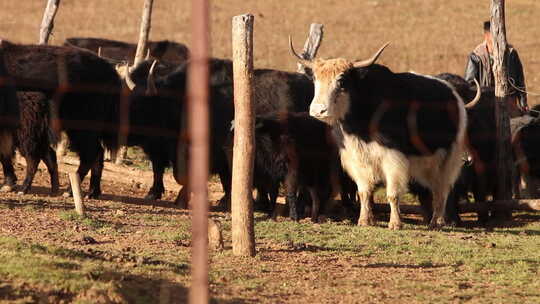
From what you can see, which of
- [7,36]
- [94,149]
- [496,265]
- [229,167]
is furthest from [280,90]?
[7,36]

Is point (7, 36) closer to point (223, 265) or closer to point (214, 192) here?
point (214, 192)

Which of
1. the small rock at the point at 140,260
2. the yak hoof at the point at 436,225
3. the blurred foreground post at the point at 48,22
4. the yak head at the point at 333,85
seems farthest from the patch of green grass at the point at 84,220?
the blurred foreground post at the point at 48,22

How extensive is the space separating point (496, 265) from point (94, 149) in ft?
17.2

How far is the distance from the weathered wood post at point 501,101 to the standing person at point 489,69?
766 mm

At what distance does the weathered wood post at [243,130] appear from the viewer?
23.4 feet

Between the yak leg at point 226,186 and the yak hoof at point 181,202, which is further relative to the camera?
the yak leg at point 226,186

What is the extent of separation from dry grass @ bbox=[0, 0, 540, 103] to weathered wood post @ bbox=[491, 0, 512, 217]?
543 inches

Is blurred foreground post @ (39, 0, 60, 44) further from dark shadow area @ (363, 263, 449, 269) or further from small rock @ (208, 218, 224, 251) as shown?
dark shadow area @ (363, 263, 449, 269)

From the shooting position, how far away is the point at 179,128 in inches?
465

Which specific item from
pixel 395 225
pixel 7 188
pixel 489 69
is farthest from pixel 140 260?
pixel 489 69

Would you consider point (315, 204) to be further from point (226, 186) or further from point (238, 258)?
point (238, 258)

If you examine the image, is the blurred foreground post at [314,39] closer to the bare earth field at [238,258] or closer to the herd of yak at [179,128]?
the herd of yak at [179,128]

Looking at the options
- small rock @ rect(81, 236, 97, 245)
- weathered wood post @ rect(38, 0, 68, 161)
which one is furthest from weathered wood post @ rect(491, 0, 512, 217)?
small rock @ rect(81, 236, 97, 245)

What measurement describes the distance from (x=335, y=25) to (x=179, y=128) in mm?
20916
